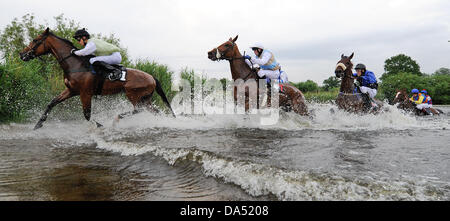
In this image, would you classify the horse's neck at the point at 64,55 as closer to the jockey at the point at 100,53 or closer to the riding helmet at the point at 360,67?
the jockey at the point at 100,53

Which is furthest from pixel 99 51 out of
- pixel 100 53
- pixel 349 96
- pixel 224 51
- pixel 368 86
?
Result: pixel 368 86

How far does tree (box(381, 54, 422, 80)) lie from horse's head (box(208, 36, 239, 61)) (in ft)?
183

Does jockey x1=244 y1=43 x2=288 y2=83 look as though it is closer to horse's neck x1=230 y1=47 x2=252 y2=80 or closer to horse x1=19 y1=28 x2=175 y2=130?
horse's neck x1=230 y1=47 x2=252 y2=80

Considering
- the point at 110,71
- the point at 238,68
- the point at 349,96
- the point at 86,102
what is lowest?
the point at 86,102

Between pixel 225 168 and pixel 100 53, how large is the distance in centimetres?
539

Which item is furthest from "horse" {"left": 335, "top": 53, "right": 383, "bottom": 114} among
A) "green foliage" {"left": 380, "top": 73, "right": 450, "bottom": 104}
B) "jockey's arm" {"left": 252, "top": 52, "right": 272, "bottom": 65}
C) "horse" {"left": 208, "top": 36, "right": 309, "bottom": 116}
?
"green foliage" {"left": 380, "top": 73, "right": 450, "bottom": 104}

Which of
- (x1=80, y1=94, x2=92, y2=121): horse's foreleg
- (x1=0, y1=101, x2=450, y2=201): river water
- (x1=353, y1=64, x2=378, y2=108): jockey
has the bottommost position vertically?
(x1=0, y1=101, x2=450, y2=201): river water

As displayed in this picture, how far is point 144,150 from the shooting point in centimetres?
492

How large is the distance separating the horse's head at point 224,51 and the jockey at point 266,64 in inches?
17.9

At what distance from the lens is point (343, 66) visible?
8.23 m

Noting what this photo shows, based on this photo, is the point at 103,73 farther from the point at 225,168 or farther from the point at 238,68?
the point at 225,168

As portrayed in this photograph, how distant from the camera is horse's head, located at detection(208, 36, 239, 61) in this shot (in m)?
7.95
